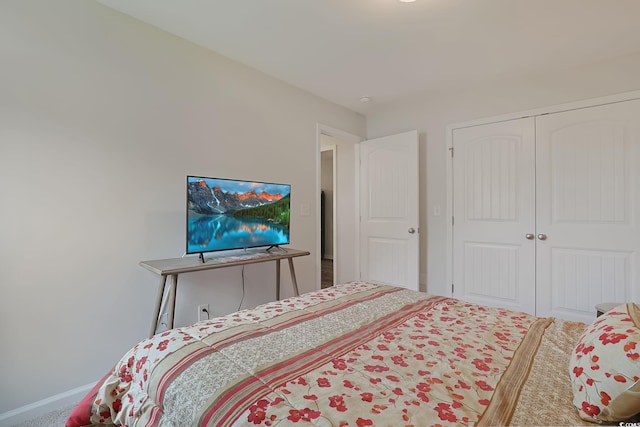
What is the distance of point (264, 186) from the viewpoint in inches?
97.5

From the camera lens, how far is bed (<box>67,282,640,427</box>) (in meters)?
0.76

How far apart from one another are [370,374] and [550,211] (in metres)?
2.76

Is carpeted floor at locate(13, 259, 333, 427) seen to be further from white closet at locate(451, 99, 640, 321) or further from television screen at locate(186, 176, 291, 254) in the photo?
white closet at locate(451, 99, 640, 321)

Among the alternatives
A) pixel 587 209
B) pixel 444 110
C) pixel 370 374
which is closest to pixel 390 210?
pixel 444 110

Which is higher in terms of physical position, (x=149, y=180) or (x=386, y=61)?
(x=386, y=61)

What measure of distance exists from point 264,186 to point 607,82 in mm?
3076

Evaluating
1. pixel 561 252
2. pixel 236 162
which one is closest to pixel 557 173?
pixel 561 252

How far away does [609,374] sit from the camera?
2.43 feet

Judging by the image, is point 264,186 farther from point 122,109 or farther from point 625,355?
point 625,355

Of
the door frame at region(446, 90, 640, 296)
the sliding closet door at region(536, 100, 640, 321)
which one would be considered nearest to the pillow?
the sliding closet door at region(536, 100, 640, 321)

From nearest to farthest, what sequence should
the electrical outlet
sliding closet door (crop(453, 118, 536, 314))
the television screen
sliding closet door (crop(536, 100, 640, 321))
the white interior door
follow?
the television screen < the electrical outlet < sliding closet door (crop(536, 100, 640, 321)) < sliding closet door (crop(453, 118, 536, 314)) < the white interior door

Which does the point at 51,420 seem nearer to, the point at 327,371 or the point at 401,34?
the point at 327,371

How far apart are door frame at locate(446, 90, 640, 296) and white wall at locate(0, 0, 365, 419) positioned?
2303 mm

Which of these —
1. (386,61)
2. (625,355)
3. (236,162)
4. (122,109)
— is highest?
(386,61)
